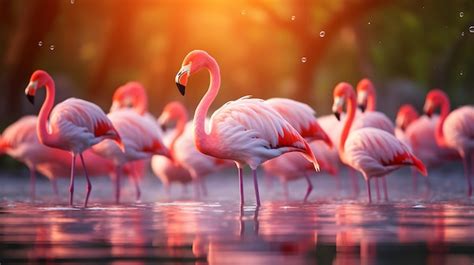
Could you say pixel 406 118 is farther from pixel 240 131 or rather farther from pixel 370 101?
pixel 240 131

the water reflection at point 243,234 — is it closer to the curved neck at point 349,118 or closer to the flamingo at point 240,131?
the flamingo at point 240,131

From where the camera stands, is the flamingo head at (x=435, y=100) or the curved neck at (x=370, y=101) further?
the flamingo head at (x=435, y=100)

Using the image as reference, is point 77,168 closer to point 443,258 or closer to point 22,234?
point 22,234

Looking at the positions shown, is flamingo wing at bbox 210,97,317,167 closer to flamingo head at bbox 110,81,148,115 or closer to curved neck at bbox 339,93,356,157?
curved neck at bbox 339,93,356,157

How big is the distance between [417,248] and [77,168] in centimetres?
764

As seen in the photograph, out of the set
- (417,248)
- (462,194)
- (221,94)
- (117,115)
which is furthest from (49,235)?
(221,94)

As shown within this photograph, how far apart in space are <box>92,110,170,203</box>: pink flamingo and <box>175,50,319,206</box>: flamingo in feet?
7.37

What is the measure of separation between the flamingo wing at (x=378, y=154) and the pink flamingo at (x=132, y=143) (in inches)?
85.9

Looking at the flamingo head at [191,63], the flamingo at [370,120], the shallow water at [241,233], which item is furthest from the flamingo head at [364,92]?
the flamingo head at [191,63]

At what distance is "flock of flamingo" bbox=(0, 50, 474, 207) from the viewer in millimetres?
8703

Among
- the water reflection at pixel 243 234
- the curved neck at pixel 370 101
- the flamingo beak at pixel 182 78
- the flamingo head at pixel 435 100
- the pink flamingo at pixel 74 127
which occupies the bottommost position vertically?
the water reflection at pixel 243 234

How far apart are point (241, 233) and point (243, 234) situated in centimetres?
7

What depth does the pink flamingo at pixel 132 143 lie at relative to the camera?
35.9ft

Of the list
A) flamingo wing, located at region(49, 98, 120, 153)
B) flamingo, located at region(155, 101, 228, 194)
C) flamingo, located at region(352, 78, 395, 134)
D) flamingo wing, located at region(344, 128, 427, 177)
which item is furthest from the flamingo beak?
flamingo, located at region(155, 101, 228, 194)
